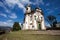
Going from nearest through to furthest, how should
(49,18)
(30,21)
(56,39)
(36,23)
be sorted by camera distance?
1. (56,39)
2. (36,23)
3. (30,21)
4. (49,18)

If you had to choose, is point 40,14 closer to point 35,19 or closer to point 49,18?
point 35,19

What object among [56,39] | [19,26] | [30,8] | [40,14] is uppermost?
[30,8]

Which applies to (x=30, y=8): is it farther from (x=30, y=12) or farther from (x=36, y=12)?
(x=36, y=12)

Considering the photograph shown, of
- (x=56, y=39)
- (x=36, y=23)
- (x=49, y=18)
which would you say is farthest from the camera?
(x=49, y=18)

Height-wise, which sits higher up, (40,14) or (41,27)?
(40,14)

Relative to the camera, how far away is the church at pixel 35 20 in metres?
20.5

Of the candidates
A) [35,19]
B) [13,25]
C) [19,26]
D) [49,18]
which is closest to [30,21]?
[35,19]

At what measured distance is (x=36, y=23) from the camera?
20.4m

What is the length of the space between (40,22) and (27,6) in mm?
5698

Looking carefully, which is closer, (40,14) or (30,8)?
(40,14)

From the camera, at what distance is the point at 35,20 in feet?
67.5

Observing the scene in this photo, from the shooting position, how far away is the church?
2052 centimetres

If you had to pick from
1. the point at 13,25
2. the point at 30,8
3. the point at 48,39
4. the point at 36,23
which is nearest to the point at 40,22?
the point at 36,23

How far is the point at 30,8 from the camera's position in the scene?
77.5 ft
